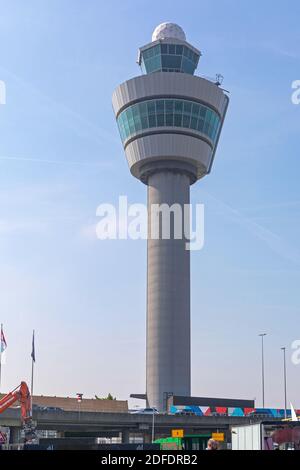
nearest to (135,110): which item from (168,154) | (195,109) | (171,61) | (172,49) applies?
(168,154)

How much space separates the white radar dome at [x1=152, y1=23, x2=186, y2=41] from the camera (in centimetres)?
13212

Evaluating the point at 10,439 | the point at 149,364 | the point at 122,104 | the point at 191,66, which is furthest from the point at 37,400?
the point at 191,66

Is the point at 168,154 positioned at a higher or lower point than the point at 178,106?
lower

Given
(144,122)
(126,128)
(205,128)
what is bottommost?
(205,128)

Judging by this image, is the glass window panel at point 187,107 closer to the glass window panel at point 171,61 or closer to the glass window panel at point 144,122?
the glass window panel at point 144,122

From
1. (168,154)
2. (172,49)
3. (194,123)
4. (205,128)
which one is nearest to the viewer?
(168,154)

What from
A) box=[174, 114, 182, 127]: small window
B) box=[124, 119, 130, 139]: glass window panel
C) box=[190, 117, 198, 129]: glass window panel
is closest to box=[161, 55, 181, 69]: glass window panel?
box=[174, 114, 182, 127]: small window

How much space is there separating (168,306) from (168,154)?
28.8m

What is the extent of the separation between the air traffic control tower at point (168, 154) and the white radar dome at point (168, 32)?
0.95ft

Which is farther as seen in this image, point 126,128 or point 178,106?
point 126,128

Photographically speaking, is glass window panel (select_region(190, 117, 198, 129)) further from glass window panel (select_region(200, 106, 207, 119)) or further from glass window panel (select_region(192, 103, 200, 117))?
glass window panel (select_region(200, 106, 207, 119))

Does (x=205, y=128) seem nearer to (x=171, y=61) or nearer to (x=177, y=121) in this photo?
(x=177, y=121)

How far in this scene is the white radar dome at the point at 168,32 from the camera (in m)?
132

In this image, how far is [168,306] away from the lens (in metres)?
118
